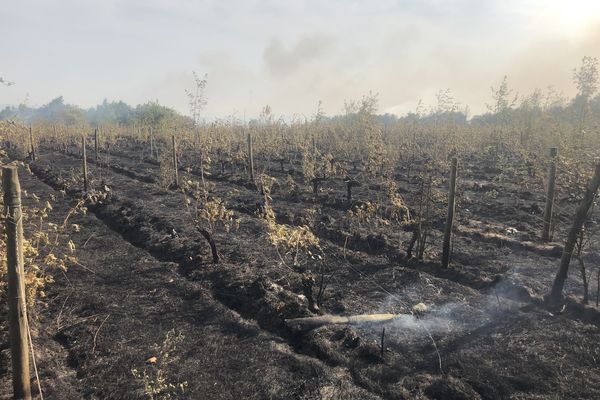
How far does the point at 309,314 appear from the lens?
506cm

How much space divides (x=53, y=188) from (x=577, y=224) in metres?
14.6

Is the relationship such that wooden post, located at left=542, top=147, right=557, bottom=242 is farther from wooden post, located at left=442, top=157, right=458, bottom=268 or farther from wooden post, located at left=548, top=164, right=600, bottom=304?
wooden post, located at left=548, top=164, right=600, bottom=304

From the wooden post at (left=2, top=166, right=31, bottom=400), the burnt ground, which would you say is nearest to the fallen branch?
the burnt ground

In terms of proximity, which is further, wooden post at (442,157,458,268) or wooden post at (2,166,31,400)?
wooden post at (442,157,458,268)

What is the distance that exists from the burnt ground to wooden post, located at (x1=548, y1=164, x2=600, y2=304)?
0.24 meters

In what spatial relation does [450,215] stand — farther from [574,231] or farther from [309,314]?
[309,314]

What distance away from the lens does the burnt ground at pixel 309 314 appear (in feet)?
12.7

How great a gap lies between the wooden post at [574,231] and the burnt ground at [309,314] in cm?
24

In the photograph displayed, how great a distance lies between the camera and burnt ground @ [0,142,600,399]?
12.7ft

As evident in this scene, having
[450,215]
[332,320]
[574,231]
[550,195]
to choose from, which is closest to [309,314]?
[332,320]

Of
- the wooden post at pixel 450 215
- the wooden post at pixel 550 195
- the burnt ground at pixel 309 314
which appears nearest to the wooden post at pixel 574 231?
the burnt ground at pixel 309 314

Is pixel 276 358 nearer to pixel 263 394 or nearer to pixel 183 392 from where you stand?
pixel 263 394

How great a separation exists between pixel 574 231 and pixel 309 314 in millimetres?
3488

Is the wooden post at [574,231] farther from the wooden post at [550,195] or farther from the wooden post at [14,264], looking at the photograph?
the wooden post at [14,264]
